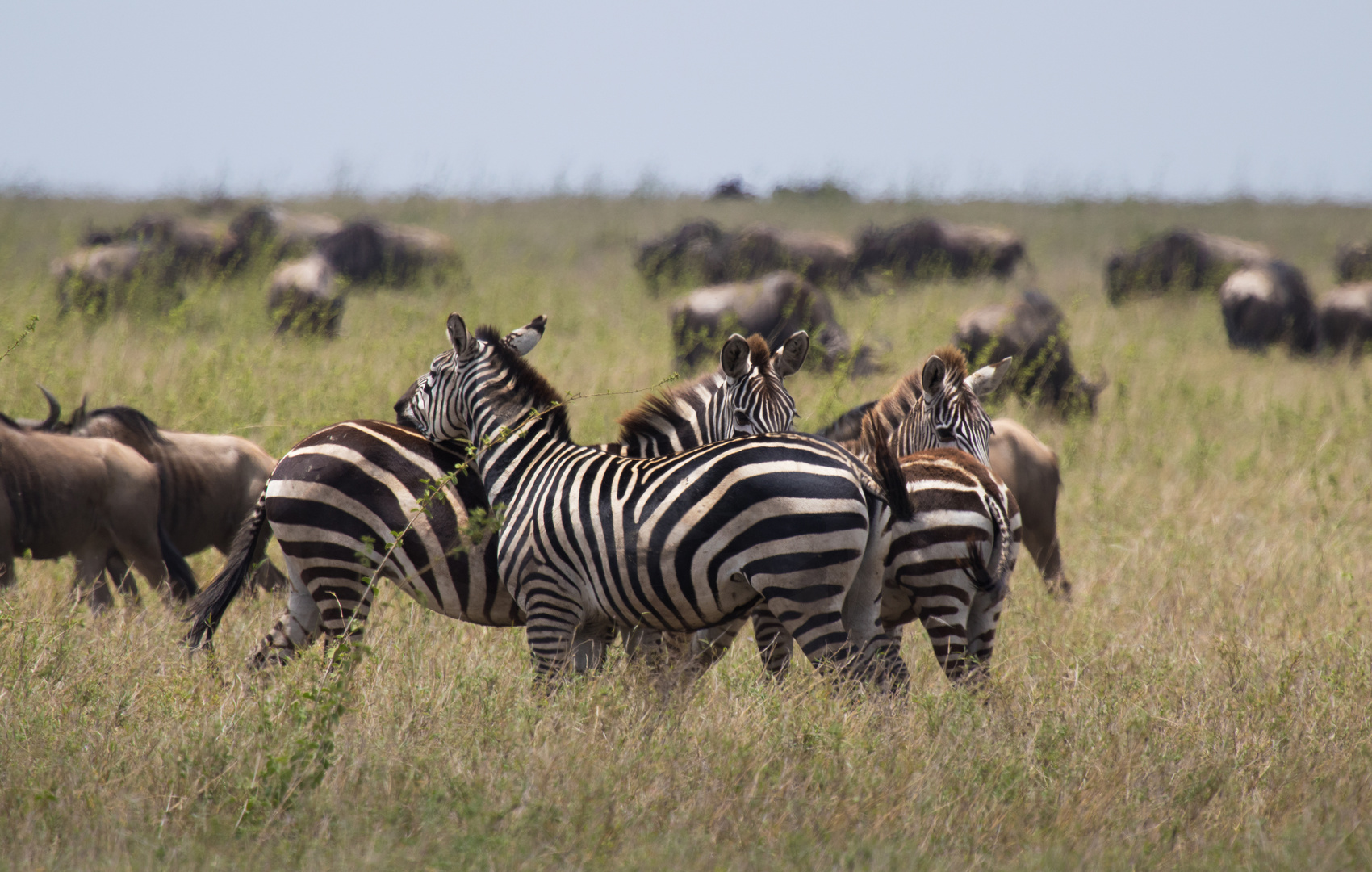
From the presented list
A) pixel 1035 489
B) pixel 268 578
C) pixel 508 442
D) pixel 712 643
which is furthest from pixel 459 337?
pixel 1035 489

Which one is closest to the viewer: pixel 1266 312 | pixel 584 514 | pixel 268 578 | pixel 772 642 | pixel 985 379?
pixel 584 514

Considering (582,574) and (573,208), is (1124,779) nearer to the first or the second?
(582,574)

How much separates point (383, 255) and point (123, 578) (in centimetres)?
1288

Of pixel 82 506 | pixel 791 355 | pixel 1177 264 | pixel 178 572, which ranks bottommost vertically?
pixel 178 572

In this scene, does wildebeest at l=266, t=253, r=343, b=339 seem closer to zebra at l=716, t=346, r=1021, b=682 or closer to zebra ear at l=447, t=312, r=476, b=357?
zebra ear at l=447, t=312, r=476, b=357

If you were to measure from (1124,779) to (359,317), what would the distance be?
40.3 feet

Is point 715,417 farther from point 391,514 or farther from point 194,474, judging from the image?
point 194,474

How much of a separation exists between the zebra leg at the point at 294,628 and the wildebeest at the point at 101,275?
803 cm

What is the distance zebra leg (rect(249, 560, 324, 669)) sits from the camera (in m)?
4.86

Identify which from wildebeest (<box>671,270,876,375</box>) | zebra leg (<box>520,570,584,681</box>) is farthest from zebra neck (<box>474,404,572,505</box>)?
wildebeest (<box>671,270,876,375</box>)

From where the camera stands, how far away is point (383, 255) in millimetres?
18703

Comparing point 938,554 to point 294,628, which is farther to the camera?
point 294,628

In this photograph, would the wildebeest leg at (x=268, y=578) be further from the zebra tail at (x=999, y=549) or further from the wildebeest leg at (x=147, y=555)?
the zebra tail at (x=999, y=549)

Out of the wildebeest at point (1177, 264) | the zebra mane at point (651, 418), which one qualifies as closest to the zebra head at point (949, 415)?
the zebra mane at point (651, 418)
